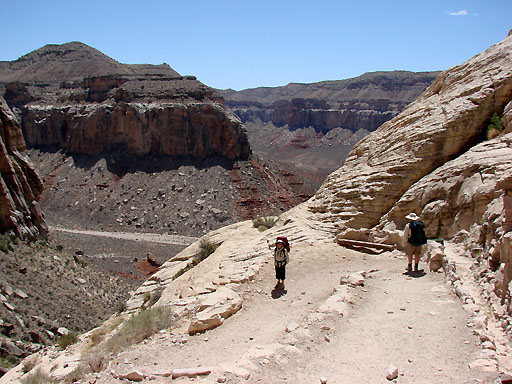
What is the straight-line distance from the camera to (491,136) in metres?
13.1

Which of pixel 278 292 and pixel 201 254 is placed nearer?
pixel 278 292

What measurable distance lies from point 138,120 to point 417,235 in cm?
5746

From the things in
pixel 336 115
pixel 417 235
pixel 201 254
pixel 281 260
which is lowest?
pixel 201 254

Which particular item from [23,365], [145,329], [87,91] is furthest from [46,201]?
[145,329]

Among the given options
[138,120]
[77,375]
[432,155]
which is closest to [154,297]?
[77,375]

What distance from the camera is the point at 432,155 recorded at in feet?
46.7

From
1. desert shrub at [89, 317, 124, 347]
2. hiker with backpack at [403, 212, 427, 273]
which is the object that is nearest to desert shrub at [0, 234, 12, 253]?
desert shrub at [89, 317, 124, 347]

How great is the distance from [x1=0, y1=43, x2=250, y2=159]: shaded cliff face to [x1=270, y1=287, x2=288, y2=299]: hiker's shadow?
167 ft

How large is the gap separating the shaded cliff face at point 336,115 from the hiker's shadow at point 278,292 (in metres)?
113

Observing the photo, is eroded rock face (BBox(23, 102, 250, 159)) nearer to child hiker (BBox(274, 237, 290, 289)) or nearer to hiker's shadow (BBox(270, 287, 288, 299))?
child hiker (BBox(274, 237, 290, 289))

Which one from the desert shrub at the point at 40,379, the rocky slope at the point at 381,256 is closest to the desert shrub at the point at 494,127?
the rocky slope at the point at 381,256

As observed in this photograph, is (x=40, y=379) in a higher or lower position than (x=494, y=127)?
lower

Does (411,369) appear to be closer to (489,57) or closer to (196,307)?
(196,307)

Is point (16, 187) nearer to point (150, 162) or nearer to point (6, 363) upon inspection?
point (6, 363)
